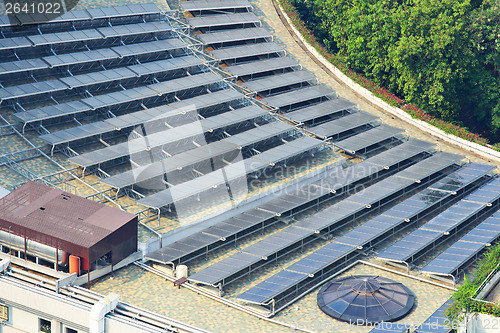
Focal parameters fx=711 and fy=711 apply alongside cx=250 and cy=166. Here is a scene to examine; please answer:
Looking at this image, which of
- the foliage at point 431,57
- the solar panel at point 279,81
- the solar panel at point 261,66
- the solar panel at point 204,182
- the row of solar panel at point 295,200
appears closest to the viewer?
the row of solar panel at point 295,200

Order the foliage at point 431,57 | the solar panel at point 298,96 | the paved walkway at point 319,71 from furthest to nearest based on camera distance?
the foliage at point 431,57 → the paved walkway at point 319,71 → the solar panel at point 298,96

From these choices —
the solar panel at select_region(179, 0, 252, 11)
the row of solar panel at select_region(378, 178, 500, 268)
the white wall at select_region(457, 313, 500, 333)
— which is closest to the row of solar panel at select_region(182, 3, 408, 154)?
the solar panel at select_region(179, 0, 252, 11)

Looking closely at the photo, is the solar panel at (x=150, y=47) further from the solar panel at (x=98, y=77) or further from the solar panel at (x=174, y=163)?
the solar panel at (x=174, y=163)

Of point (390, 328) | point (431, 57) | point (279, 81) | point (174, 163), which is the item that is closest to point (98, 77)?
point (174, 163)

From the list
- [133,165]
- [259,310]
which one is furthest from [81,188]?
[259,310]

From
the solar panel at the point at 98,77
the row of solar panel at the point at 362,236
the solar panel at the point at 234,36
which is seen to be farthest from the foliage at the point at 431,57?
the solar panel at the point at 98,77

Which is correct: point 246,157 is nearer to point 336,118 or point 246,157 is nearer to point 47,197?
point 336,118
